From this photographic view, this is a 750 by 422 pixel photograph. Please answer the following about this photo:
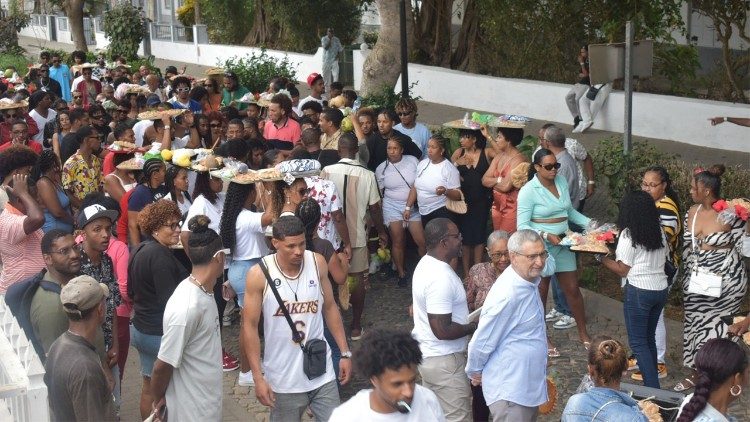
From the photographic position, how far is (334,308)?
246 inches

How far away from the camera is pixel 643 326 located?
7.38m

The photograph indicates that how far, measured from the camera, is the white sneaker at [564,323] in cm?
918

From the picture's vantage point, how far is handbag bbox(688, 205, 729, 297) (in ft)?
25.3

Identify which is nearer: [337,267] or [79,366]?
[79,366]

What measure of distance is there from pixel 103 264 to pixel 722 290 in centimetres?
454

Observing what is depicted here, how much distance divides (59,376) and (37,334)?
1018mm

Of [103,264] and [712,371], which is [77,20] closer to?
[103,264]

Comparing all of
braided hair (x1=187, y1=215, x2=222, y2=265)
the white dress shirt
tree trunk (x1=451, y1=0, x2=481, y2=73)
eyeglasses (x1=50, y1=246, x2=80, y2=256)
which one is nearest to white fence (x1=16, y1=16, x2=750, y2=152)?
tree trunk (x1=451, y1=0, x2=481, y2=73)

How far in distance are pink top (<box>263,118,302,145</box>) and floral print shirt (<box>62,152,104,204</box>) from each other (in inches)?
81.5

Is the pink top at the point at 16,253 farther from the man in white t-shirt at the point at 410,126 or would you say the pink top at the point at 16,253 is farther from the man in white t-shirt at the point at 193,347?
the man in white t-shirt at the point at 410,126

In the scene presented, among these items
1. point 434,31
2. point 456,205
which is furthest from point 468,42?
point 456,205

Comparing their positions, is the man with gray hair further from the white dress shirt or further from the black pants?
the black pants

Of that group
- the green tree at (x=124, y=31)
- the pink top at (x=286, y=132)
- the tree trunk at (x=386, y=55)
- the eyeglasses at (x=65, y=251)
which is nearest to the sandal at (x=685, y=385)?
the eyeglasses at (x=65, y=251)

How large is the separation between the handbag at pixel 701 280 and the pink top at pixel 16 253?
4917 mm
